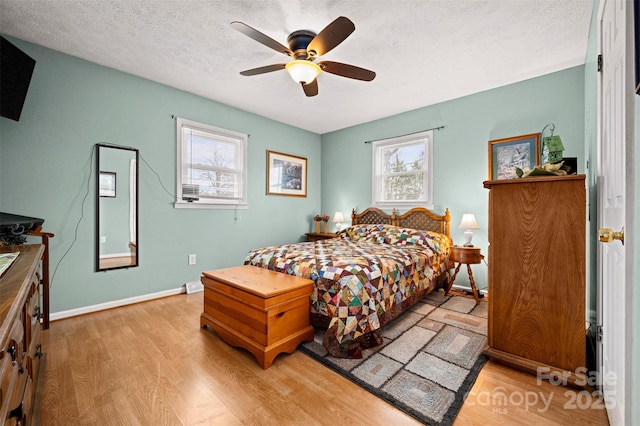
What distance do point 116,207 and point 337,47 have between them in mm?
2857

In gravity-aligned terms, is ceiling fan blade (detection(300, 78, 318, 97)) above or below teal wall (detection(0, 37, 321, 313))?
above

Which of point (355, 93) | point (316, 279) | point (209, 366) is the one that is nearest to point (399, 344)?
point (316, 279)

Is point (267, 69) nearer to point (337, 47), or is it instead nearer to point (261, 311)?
point (337, 47)

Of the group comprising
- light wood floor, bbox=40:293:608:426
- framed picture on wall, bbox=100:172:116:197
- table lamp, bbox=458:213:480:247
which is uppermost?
framed picture on wall, bbox=100:172:116:197

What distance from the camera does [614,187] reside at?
4.05 ft

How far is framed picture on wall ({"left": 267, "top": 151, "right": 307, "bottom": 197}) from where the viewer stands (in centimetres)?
455

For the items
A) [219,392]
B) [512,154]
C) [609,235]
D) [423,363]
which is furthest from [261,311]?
[512,154]

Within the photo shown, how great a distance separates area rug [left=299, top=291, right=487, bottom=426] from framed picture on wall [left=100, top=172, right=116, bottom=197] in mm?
2612

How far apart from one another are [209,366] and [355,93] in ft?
10.9

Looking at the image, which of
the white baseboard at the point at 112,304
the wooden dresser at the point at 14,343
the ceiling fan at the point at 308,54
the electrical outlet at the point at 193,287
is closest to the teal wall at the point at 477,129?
the ceiling fan at the point at 308,54

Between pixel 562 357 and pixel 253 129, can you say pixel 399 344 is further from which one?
pixel 253 129

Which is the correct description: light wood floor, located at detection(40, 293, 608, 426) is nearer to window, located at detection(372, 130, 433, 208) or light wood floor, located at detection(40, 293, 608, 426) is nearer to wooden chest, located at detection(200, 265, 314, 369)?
wooden chest, located at detection(200, 265, 314, 369)

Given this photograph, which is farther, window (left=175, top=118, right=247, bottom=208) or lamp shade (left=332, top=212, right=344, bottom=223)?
lamp shade (left=332, top=212, right=344, bottom=223)

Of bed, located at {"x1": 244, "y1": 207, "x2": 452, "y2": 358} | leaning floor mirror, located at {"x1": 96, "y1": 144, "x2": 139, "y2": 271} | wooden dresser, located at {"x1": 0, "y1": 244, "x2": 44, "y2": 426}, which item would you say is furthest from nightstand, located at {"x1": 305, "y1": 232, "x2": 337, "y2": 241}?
wooden dresser, located at {"x1": 0, "y1": 244, "x2": 44, "y2": 426}
